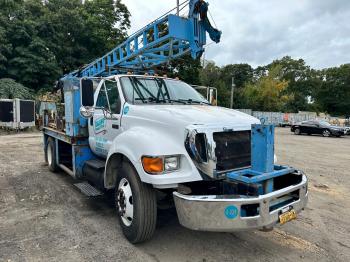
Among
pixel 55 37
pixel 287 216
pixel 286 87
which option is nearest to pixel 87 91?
pixel 287 216

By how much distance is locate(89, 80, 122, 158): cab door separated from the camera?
4.90m

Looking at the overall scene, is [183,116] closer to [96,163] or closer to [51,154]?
[96,163]

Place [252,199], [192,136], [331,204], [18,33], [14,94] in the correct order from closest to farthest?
[252,199]
[192,136]
[331,204]
[14,94]
[18,33]

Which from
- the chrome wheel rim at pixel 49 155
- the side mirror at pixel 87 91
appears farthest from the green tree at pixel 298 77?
the side mirror at pixel 87 91

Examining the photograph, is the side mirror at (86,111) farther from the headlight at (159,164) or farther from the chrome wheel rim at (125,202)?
the headlight at (159,164)

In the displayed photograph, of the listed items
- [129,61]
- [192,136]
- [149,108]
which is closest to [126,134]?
[149,108]

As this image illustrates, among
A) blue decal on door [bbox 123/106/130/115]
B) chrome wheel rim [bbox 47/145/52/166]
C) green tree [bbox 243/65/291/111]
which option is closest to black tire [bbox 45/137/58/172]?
chrome wheel rim [bbox 47/145/52/166]

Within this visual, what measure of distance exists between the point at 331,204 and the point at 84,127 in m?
4.93

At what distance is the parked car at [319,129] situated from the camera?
78.1ft

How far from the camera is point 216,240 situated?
13.7ft

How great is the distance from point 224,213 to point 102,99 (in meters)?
3.17

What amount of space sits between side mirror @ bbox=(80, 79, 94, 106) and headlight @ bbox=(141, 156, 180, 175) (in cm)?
201

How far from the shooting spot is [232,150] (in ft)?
12.6

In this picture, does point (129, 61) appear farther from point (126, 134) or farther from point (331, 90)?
point (331, 90)
